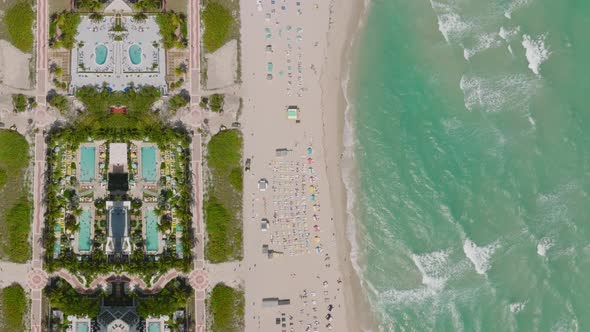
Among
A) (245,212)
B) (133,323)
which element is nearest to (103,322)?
(133,323)

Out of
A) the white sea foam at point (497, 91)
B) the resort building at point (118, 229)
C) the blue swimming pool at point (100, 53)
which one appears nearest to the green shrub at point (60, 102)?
the blue swimming pool at point (100, 53)

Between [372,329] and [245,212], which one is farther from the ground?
[245,212]

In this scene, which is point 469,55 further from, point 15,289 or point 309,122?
point 15,289

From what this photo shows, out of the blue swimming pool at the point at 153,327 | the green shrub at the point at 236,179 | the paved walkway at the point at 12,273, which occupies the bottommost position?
the blue swimming pool at the point at 153,327

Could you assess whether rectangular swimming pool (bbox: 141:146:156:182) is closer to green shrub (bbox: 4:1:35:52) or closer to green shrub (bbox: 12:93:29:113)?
green shrub (bbox: 12:93:29:113)

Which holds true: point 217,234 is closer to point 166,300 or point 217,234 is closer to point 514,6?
point 166,300

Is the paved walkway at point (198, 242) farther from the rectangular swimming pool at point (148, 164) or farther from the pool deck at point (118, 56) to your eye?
the pool deck at point (118, 56)

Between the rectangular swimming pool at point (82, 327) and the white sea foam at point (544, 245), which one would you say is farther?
the white sea foam at point (544, 245)
